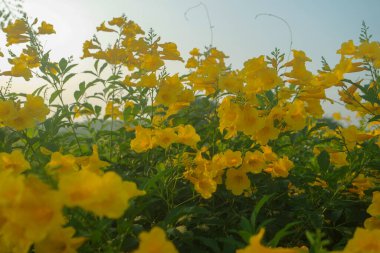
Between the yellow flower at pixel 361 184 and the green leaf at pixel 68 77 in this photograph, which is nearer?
the yellow flower at pixel 361 184

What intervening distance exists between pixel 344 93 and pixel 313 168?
0.60 meters

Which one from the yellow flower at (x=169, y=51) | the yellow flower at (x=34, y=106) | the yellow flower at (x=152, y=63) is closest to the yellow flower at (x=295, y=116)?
the yellow flower at (x=152, y=63)

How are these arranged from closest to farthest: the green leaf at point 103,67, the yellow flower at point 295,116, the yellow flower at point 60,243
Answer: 1. the yellow flower at point 60,243
2. the yellow flower at point 295,116
3. the green leaf at point 103,67

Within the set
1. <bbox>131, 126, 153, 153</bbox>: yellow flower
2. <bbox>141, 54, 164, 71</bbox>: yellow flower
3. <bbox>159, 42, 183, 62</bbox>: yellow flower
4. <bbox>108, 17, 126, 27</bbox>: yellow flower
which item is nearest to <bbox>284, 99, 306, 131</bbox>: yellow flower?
<bbox>131, 126, 153, 153</bbox>: yellow flower

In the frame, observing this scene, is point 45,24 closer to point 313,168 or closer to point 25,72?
point 25,72

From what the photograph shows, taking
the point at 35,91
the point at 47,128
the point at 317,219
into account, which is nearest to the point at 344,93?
the point at 317,219

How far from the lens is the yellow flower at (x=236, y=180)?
91.2 inches

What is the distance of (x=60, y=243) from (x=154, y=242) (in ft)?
1.22

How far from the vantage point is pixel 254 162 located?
7.80ft

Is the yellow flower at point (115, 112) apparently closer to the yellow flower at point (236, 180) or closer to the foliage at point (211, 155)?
the foliage at point (211, 155)

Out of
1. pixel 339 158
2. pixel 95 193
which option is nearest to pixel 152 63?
pixel 339 158

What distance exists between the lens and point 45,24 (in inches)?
131

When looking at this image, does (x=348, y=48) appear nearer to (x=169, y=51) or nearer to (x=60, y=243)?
(x=169, y=51)

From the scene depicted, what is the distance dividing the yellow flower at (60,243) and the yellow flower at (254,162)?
1.23 meters
